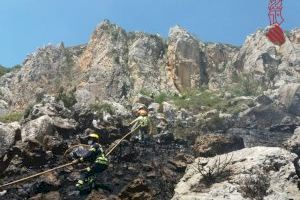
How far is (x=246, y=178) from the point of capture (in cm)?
1477

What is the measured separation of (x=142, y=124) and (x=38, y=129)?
15.8 ft

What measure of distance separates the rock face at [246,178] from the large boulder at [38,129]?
25.7 feet

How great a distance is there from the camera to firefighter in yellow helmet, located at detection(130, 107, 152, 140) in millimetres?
23484

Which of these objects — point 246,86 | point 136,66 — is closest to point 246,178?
point 246,86

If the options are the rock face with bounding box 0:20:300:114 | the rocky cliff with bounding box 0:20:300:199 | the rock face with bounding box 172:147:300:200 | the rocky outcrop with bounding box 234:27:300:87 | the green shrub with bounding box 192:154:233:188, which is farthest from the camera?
the rocky outcrop with bounding box 234:27:300:87

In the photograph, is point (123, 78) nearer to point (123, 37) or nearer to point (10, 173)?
point (123, 37)

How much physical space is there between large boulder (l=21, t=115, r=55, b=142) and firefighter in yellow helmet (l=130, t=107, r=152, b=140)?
3.95 metres

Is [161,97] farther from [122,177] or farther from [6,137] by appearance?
[122,177]

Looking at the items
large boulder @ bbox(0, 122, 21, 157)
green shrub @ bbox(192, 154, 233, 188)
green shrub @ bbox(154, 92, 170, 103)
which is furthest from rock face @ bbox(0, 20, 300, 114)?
green shrub @ bbox(192, 154, 233, 188)

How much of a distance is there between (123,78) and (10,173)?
27.4 meters

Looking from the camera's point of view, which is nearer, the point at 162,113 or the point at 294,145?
the point at 294,145

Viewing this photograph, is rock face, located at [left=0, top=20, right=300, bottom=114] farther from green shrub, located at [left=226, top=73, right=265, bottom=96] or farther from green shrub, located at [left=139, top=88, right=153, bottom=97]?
green shrub, located at [left=226, top=73, right=265, bottom=96]

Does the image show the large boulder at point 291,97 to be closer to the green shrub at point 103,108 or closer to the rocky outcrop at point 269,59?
the rocky outcrop at point 269,59

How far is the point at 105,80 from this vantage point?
44.6 m
